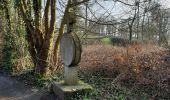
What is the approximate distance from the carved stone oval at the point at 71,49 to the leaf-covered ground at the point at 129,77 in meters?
0.95

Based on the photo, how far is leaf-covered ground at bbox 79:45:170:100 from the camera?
6.86 meters

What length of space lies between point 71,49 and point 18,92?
249cm

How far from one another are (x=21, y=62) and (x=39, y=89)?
110 inches

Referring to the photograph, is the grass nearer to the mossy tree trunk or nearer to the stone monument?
the stone monument

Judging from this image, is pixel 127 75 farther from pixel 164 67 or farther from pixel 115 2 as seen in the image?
pixel 115 2

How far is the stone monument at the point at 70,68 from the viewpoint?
6.50 m

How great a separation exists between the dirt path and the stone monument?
561 millimetres

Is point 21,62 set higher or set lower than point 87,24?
lower

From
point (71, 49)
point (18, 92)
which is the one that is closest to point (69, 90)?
point (71, 49)

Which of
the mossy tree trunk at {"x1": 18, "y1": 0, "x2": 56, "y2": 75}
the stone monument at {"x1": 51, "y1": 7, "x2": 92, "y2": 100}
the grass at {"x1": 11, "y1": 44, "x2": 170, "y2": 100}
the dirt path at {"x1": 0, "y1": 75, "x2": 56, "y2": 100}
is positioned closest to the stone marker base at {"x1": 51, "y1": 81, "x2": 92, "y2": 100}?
the stone monument at {"x1": 51, "y1": 7, "x2": 92, "y2": 100}

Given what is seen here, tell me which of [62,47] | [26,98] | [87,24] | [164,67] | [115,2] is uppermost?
[115,2]

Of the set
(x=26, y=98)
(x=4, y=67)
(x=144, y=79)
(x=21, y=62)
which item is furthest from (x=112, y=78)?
(x=4, y=67)

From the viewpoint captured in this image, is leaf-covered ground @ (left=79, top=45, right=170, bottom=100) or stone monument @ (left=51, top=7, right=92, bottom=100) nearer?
stone monument @ (left=51, top=7, right=92, bottom=100)

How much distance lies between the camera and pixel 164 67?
8305 millimetres
